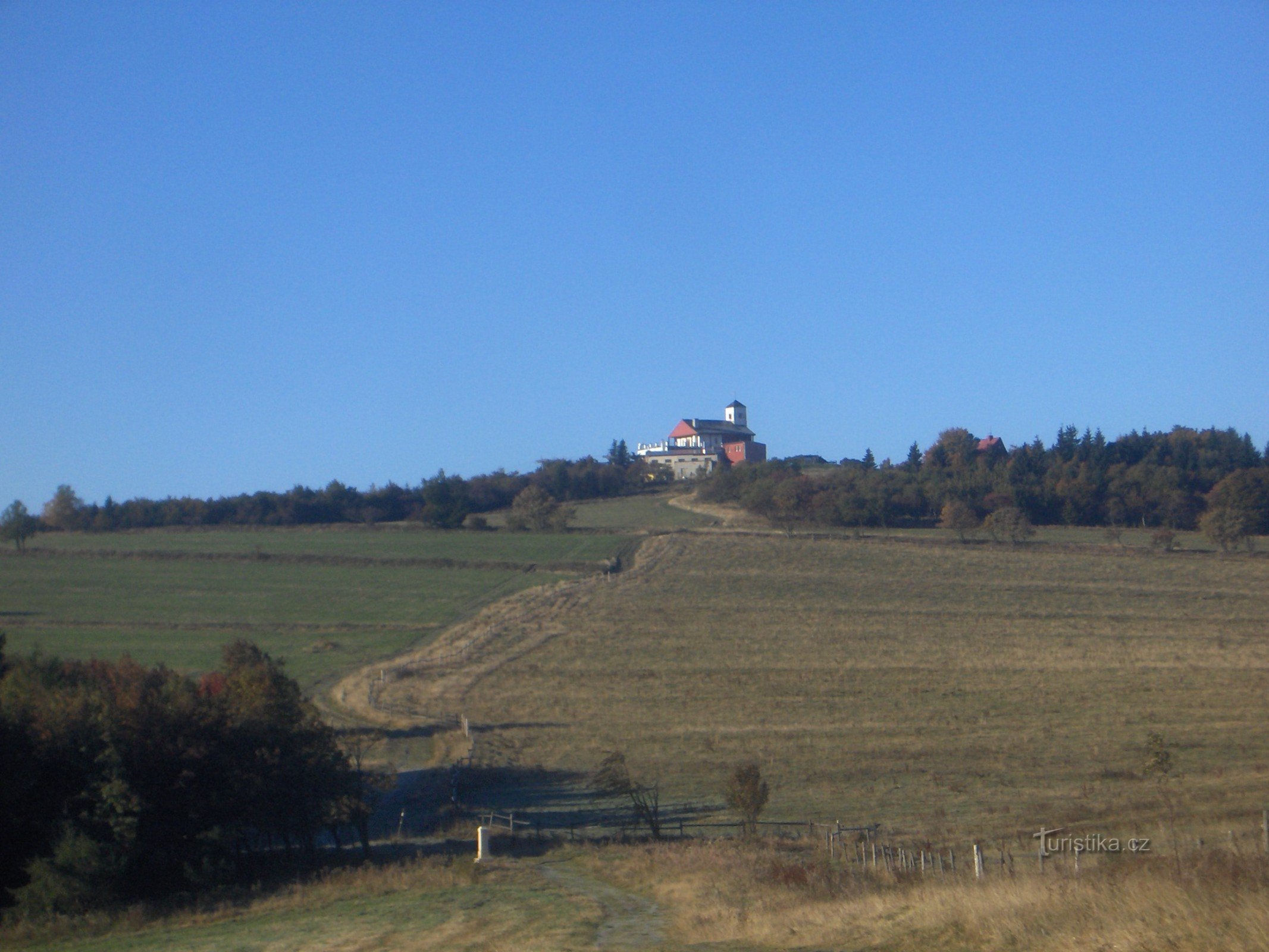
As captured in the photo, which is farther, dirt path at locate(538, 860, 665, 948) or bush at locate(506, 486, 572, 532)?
bush at locate(506, 486, 572, 532)

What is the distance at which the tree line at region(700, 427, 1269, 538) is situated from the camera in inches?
3022

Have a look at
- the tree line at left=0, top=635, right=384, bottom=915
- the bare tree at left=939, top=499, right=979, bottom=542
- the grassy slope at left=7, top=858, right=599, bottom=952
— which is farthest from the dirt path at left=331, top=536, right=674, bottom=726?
the bare tree at left=939, top=499, right=979, bottom=542

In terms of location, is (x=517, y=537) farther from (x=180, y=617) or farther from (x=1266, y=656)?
(x=1266, y=656)

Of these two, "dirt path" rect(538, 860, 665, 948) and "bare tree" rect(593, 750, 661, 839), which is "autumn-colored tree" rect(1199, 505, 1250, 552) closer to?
"bare tree" rect(593, 750, 661, 839)

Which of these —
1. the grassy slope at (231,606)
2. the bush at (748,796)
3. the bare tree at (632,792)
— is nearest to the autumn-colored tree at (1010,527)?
the grassy slope at (231,606)

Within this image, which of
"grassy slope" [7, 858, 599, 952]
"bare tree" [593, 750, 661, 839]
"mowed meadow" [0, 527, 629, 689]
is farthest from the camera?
"mowed meadow" [0, 527, 629, 689]

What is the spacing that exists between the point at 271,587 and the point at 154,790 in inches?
1807

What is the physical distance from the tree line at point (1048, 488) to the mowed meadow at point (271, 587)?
1901 cm

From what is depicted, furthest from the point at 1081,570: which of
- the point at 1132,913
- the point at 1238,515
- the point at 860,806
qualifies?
the point at 1132,913

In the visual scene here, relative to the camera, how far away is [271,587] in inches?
2413

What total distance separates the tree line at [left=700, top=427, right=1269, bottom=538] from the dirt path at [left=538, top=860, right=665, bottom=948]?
6110 centimetres

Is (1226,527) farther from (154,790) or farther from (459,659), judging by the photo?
(154,790)

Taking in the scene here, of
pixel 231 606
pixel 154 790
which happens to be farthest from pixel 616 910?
pixel 231 606

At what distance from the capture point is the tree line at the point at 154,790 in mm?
16344
